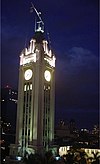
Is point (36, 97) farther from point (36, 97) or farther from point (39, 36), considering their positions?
point (39, 36)

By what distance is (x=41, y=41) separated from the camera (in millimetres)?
46938

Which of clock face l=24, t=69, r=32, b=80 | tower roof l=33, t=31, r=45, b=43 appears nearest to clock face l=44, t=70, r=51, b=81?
clock face l=24, t=69, r=32, b=80

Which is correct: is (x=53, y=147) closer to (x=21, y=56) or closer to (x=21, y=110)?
(x=21, y=110)

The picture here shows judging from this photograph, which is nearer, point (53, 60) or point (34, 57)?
point (34, 57)

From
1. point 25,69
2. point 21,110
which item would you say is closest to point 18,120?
point 21,110

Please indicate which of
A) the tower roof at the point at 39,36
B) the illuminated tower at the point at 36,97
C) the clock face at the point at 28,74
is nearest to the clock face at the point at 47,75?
the illuminated tower at the point at 36,97

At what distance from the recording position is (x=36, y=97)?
42188 mm

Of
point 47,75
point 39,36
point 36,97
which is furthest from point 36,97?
point 39,36

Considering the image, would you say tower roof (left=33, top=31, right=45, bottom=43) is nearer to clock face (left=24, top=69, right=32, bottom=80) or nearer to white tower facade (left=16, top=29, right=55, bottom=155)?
white tower facade (left=16, top=29, right=55, bottom=155)

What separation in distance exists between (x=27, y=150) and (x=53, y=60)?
57.1 feet

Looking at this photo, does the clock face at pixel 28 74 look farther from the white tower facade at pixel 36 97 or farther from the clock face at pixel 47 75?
the clock face at pixel 47 75

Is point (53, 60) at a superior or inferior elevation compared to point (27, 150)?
superior

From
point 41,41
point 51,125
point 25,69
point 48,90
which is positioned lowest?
point 51,125

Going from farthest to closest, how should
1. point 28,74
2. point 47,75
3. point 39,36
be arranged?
point 39,36 < point 47,75 < point 28,74
